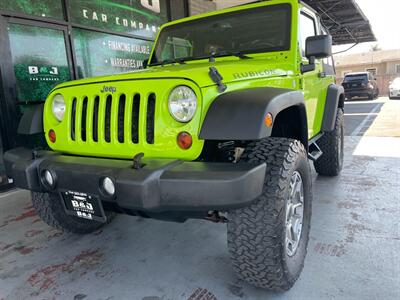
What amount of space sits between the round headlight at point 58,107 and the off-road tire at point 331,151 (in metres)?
2.78

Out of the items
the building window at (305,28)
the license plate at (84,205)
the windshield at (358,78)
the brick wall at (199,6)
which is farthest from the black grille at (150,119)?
the windshield at (358,78)

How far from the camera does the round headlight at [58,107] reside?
2.15 meters

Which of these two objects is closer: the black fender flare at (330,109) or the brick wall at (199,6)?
the black fender flare at (330,109)

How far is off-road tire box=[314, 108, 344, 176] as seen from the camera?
12.2 feet

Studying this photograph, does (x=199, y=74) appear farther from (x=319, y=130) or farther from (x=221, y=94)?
(x=319, y=130)

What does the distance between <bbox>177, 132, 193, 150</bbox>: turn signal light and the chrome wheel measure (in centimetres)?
65

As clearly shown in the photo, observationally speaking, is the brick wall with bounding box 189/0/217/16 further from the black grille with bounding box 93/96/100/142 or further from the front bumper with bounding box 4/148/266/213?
the front bumper with bounding box 4/148/266/213

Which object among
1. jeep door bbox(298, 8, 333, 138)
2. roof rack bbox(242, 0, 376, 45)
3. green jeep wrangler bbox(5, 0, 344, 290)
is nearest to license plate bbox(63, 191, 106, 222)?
green jeep wrangler bbox(5, 0, 344, 290)

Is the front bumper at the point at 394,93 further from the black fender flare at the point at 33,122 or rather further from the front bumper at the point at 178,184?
the black fender flare at the point at 33,122

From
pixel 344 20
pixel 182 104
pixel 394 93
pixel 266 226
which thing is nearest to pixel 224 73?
pixel 182 104

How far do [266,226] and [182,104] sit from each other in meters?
0.74

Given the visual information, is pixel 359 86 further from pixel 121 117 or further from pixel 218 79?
pixel 121 117

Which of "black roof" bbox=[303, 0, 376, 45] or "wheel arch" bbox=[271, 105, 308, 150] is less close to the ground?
"black roof" bbox=[303, 0, 376, 45]

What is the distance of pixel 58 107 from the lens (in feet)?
7.11
